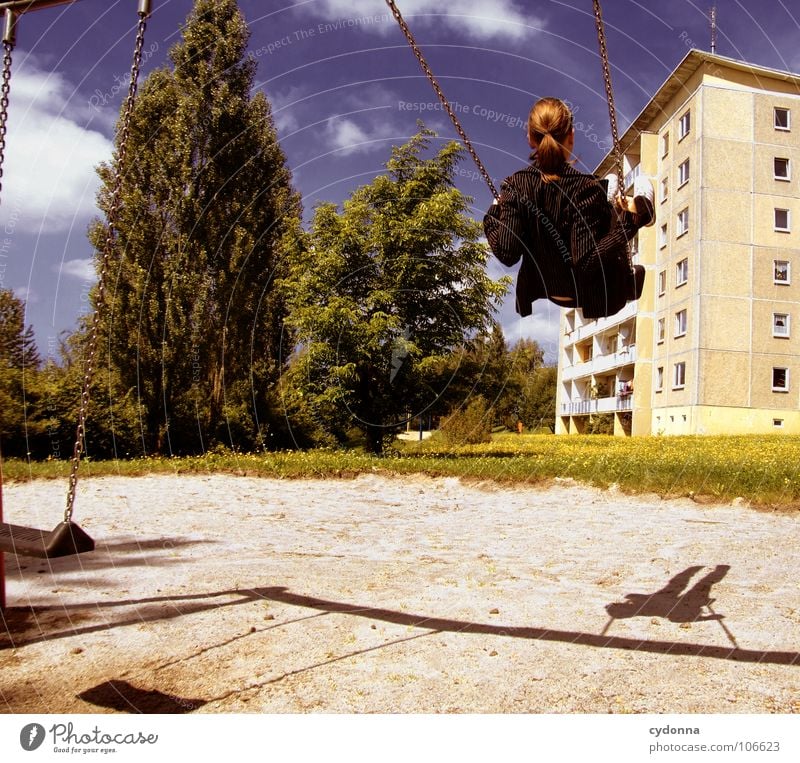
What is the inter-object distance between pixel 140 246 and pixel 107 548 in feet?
36.7

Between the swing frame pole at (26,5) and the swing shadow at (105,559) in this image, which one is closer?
the swing frame pole at (26,5)

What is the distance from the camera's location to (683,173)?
19859 mm

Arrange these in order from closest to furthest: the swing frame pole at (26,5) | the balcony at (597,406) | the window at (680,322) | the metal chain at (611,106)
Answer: the metal chain at (611,106) < the swing frame pole at (26,5) < the window at (680,322) < the balcony at (597,406)

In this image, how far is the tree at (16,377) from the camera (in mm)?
12062

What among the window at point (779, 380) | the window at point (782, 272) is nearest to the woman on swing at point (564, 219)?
the window at point (782, 272)

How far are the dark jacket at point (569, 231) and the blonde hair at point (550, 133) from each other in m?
0.07

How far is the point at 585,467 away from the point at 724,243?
36.7ft

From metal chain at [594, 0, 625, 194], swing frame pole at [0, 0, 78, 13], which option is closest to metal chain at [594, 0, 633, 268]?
metal chain at [594, 0, 625, 194]

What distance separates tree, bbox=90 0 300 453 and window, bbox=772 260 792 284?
14.4m

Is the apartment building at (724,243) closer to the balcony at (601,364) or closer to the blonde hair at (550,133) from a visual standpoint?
the balcony at (601,364)

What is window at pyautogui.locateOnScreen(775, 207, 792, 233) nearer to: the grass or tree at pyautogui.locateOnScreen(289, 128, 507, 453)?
the grass

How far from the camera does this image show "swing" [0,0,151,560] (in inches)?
123

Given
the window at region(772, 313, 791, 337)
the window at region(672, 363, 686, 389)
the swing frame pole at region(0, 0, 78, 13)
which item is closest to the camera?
the swing frame pole at region(0, 0, 78, 13)
